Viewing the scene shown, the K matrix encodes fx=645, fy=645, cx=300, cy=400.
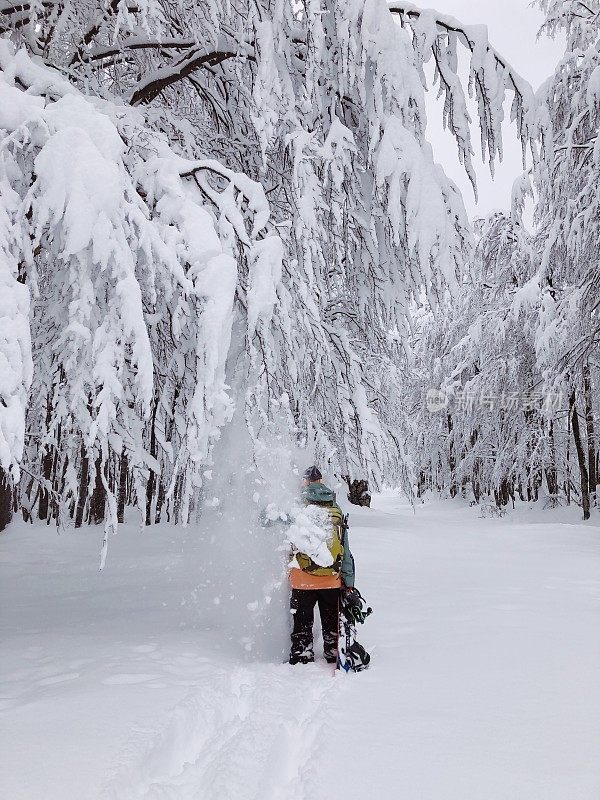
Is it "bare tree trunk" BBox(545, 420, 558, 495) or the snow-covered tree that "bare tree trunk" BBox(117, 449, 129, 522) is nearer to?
the snow-covered tree

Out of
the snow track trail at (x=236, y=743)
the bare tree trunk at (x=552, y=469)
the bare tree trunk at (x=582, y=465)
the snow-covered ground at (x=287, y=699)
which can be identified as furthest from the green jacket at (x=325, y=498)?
the bare tree trunk at (x=552, y=469)

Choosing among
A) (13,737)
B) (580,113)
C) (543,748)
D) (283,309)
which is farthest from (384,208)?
(580,113)

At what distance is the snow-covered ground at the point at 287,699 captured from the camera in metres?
2.81

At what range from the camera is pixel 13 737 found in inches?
123

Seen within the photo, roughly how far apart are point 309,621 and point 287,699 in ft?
3.21

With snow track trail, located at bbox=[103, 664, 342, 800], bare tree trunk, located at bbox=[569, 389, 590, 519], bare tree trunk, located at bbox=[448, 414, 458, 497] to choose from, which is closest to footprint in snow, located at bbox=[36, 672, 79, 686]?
snow track trail, located at bbox=[103, 664, 342, 800]

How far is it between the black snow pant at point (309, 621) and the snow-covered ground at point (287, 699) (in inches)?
5.7

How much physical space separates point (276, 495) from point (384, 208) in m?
2.03

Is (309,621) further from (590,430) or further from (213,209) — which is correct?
(590,430)

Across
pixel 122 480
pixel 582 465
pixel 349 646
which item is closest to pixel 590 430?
pixel 582 465

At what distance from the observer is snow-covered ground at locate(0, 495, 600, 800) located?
2.81m

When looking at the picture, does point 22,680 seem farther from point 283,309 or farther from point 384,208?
point 384,208

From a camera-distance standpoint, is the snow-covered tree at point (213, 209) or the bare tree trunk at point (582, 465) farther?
the bare tree trunk at point (582, 465)

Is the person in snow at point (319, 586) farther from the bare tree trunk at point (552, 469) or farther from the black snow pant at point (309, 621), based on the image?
the bare tree trunk at point (552, 469)
